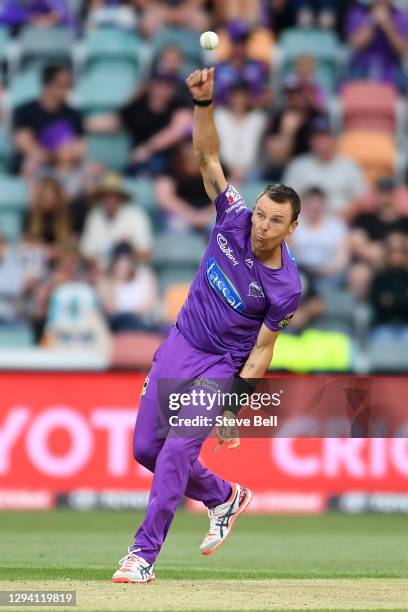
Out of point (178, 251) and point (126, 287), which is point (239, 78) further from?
point (126, 287)

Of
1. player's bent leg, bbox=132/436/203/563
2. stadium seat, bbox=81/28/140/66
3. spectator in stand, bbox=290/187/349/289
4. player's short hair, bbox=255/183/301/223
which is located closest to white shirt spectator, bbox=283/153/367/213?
spectator in stand, bbox=290/187/349/289

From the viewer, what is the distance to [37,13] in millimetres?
18891

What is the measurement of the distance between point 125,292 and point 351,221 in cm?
304

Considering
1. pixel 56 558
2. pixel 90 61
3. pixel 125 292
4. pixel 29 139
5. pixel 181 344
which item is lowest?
pixel 56 558

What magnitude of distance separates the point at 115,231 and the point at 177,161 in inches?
56.4

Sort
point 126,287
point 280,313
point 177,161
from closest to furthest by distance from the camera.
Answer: point 280,313
point 126,287
point 177,161

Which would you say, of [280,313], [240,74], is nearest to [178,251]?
[240,74]

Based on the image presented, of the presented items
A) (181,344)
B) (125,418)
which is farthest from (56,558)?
(125,418)

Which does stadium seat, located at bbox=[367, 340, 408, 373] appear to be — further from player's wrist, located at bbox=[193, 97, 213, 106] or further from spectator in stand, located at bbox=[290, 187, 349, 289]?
player's wrist, located at bbox=[193, 97, 213, 106]

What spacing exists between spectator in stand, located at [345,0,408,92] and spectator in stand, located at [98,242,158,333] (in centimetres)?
497

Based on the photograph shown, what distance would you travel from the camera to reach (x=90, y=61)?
1889 centimetres

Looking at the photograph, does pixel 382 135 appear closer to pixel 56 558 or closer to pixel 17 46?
pixel 17 46

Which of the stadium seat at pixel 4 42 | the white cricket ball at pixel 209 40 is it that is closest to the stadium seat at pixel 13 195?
the stadium seat at pixel 4 42

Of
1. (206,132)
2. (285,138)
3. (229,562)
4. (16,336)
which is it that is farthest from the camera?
(285,138)
